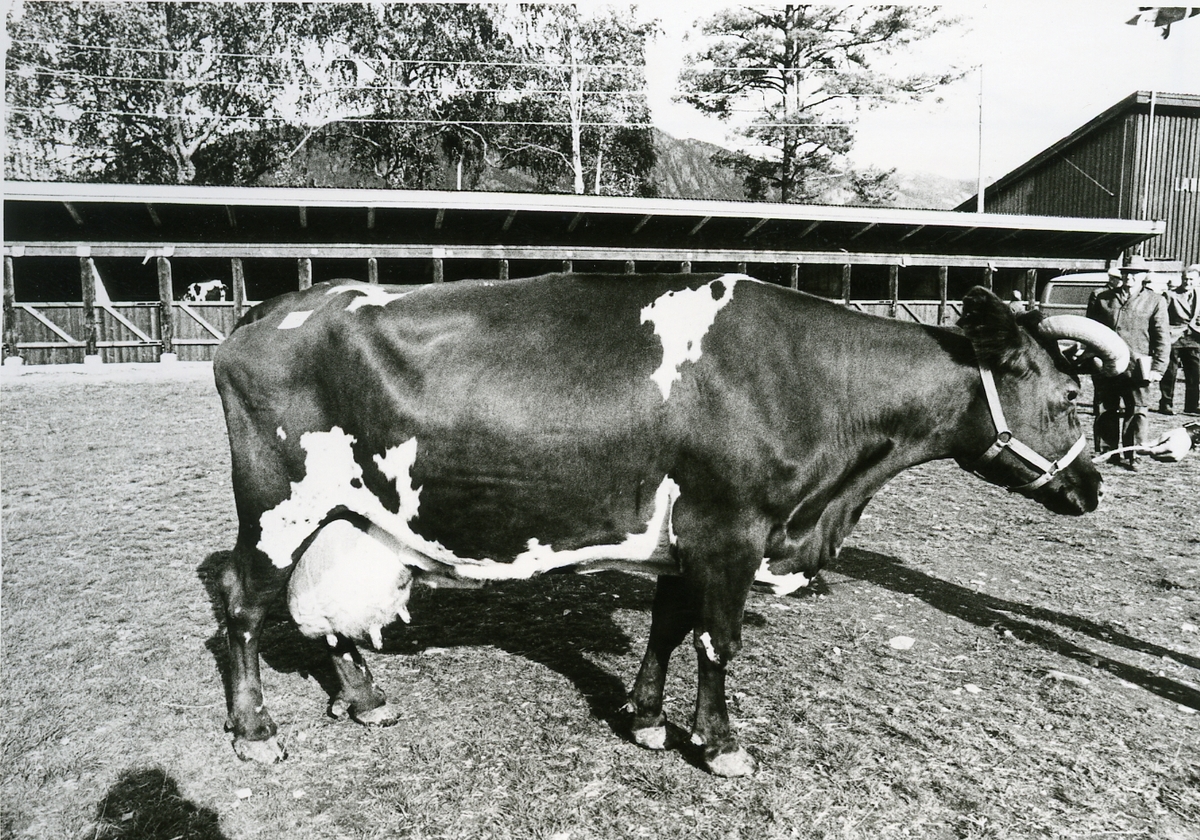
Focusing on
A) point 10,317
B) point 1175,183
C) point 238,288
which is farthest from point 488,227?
point 1175,183

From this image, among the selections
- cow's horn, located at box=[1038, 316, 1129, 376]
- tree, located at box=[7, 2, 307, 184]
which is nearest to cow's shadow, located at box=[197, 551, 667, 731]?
cow's horn, located at box=[1038, 316, 1129, 376]

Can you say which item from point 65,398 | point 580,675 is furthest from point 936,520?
point 65,398

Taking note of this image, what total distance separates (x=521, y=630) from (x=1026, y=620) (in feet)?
10.3

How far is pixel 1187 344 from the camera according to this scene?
13188 mm

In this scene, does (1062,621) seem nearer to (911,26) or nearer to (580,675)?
(580,675)

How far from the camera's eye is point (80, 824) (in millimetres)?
3119

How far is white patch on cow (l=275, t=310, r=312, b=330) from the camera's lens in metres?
3.76

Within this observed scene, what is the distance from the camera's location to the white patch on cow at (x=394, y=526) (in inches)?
142

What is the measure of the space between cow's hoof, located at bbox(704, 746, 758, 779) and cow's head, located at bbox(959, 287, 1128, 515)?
5.67 ft

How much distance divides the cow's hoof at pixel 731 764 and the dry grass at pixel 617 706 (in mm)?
51

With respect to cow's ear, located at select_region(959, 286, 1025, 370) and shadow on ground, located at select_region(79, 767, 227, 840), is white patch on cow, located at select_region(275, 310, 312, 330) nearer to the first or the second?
shadow on ground, located at select_region(79, 767, 227, 840)

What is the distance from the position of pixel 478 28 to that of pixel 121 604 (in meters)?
30.4

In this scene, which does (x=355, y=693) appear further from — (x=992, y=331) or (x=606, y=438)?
(x=992, y=331)

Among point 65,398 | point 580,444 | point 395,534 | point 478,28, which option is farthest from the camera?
point 478,28
